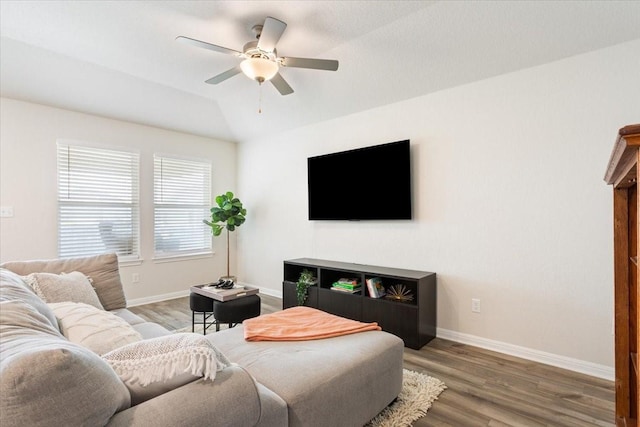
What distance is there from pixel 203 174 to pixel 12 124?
2312mm

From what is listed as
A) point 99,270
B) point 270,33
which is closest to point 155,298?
point 99,270

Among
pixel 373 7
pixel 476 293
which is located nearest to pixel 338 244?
pixel 476 293

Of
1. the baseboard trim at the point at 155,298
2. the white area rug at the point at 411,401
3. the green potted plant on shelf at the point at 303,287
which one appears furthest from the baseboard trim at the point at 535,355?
the baseboard trim at the point at 155,298

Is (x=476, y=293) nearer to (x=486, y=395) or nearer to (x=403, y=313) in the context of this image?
(x=403, y=313)

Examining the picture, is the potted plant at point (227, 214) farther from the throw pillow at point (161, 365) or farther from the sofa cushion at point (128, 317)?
the throw pillow at point (161, 365)

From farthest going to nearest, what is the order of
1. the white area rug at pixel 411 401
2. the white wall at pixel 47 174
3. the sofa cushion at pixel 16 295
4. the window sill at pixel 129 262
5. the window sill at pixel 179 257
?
1. the window sill at pixel 179 257
2. the window sill at pixel 129 262
3. the white wall at pixel 47 174
4. the white area rug at pixel 411 401
5. the sofa cushion at pixel 16 295

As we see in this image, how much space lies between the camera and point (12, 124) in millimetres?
3578

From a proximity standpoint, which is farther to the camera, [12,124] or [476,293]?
[12,124]

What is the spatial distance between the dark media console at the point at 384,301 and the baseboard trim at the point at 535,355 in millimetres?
228

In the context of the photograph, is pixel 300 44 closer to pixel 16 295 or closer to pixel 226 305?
pixel 226 305

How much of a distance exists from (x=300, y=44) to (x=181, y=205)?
3189 millimetres

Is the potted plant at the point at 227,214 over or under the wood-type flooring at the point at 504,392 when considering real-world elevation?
over

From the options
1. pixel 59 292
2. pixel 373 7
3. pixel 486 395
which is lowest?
pixel 486 395

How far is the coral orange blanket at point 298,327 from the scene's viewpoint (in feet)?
6.50
